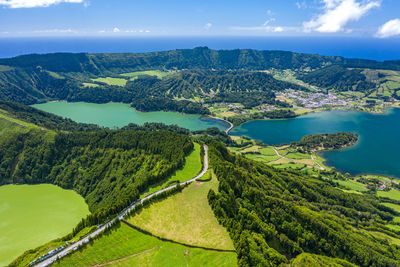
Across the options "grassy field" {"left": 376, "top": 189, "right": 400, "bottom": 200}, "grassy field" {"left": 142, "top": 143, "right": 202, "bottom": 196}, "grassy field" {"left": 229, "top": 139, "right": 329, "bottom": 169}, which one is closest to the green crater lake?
"grassy field" {"left": 142, "top": 143, "right": 202, "bottom": 196}

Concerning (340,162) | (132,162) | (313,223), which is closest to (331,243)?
(313,223)

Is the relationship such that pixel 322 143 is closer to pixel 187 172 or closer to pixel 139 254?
pixel 187 172

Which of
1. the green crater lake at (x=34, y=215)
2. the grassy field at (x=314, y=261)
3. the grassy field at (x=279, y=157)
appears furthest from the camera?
the grassy field at (x=279, y=157)

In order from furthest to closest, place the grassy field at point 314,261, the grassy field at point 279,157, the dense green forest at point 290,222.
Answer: the grassy field at point 279,157, the dense green forest at point 290,222, the grassy field at point 314,261

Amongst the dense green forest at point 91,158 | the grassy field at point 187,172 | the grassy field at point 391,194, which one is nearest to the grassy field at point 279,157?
the grassy field at point 391,194

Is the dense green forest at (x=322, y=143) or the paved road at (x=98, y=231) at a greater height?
the paved road at (x=98, y=231)

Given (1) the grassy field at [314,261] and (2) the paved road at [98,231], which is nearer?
(2) the paved road at [98,231]

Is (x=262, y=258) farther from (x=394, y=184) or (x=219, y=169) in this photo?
(x=394, y=184)

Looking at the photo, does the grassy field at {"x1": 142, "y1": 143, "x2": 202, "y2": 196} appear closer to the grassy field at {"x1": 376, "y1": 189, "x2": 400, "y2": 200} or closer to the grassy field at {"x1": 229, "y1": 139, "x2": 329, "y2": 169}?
the grassy field at {"x1": 229, "y1": 139, "x2": 329, "y2": 169}

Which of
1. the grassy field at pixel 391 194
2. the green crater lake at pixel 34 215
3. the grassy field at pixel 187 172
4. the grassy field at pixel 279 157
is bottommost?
the green crater lake at pixel 34 215

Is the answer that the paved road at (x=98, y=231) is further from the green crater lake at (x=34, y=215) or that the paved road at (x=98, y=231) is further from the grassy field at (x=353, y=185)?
the grassy field at (x=353, y=185)
